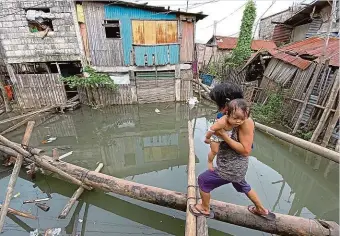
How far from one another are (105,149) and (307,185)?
643 centimetres

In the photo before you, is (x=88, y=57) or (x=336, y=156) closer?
(x=336, y=156)

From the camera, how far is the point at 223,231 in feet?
13.4

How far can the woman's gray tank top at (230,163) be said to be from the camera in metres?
2.60

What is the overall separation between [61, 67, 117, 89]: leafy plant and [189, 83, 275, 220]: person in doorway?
9953 mm

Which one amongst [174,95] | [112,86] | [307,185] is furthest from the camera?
[174,95]

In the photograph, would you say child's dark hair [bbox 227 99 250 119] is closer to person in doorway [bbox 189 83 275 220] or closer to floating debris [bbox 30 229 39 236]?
person in doorway [bbox 189 83 275 220]

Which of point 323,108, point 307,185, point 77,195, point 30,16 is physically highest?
point 30,16

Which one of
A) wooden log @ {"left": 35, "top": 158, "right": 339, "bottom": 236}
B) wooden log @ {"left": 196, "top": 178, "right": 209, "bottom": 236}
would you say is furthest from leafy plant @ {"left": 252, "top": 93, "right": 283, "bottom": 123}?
wooden log @ {"left": 196, "top": 178, "right": 209, "bottom": 236}

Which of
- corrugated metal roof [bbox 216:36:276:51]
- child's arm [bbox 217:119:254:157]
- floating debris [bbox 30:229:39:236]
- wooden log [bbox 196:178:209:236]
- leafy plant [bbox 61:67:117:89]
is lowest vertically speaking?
floating debris [bbox 30:229:39:236]

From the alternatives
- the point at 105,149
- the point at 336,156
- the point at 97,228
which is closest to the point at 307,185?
the point at 336,156

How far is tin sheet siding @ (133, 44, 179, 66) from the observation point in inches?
470

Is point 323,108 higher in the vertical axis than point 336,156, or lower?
higher

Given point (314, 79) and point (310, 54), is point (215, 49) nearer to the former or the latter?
point (310, 54)

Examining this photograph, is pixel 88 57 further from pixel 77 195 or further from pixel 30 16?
pixel 77 195
